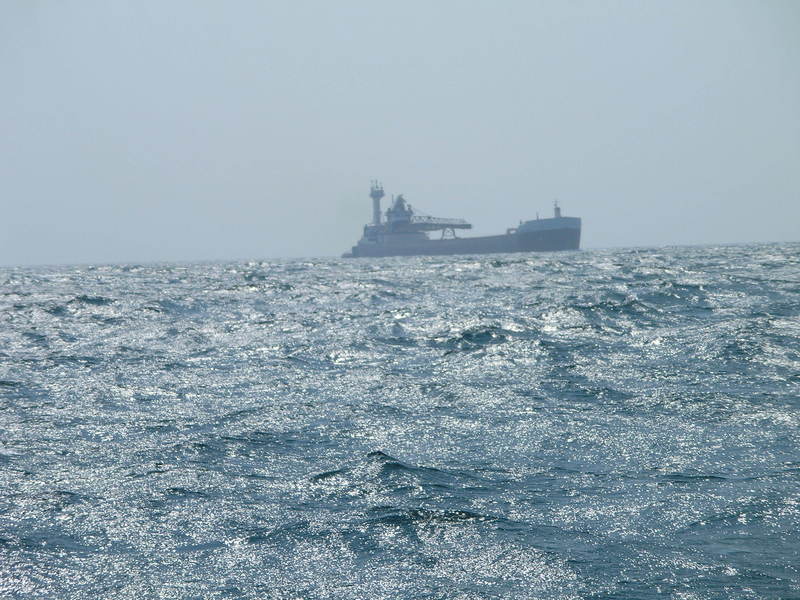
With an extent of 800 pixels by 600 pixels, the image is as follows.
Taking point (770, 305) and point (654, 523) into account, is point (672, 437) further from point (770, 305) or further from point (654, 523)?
point (770, 305)

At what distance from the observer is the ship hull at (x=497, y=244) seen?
110 meters

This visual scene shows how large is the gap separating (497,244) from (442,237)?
60.4 ft

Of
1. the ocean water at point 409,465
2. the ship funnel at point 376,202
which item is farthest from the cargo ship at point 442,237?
the ocean water at point 409,465

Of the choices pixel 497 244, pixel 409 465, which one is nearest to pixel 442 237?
pixel 497 244

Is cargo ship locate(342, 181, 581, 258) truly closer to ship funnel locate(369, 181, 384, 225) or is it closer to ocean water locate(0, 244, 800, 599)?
ship funnel locate(369, 181, 384, 225)

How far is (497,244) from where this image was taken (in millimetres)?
112750

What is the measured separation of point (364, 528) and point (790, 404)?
682 cm

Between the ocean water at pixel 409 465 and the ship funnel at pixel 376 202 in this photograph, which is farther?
the ship funnel at pixel 376 202

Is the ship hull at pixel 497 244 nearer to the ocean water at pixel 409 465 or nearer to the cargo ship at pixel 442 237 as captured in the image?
the cargo ship at pixel 442 237

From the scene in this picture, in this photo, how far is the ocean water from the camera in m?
5.81

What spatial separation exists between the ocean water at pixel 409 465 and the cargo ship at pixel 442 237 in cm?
9140

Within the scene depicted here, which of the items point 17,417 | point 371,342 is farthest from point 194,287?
point 17,417

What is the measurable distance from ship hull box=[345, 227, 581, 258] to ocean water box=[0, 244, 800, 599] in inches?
3590

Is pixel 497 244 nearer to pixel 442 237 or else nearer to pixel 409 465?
pixel 442 237
